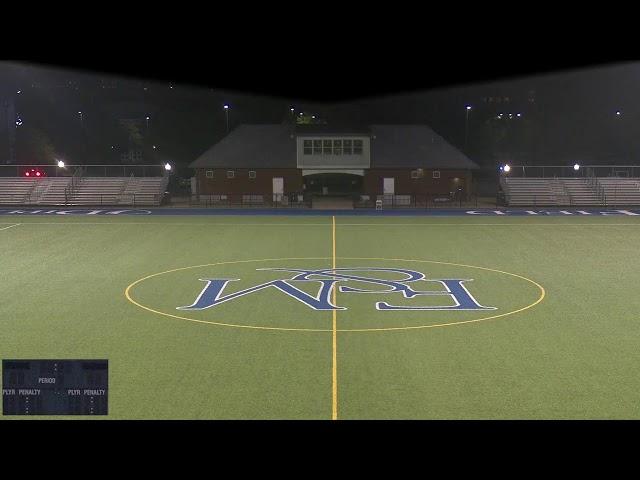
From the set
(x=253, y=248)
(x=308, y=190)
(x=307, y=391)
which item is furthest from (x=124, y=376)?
(x=308, y=190)

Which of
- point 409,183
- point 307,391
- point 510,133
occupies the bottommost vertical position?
point 307,391

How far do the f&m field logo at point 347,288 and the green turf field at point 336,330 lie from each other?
0.37 m

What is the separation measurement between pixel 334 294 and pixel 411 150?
42.8 meters

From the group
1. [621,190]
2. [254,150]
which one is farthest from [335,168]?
[621,190]

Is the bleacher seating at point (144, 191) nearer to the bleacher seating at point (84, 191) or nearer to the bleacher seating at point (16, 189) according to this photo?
the bleacher seating at point (84, 191)

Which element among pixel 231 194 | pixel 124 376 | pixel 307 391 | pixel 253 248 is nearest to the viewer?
pixel 307 391

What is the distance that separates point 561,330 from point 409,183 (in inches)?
1734

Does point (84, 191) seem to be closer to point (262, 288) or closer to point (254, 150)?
point (254, 150)

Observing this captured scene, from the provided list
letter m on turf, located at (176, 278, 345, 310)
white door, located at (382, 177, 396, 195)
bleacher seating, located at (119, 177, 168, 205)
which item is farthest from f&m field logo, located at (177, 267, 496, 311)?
white door, located at (382, 177, 396, 195)

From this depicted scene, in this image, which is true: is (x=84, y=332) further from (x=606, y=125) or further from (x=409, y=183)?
(x=606, y=125)

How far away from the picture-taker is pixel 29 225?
4225 centimetres

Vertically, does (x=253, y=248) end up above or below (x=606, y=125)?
below

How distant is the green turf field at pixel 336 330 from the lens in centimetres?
1312
